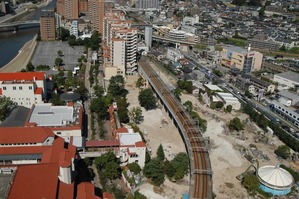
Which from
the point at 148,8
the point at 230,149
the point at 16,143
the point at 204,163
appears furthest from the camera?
the point at 148,8

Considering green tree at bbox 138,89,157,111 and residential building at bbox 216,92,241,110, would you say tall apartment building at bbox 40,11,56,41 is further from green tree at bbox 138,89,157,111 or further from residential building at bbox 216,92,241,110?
residential building at bbox 216,92,241,110

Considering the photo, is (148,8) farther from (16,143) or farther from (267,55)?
(16,143)

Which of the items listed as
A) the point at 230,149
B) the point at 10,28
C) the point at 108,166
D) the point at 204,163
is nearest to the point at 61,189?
the point at 108,166

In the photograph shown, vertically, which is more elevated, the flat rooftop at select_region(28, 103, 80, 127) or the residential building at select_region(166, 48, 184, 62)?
the residential building at select_region(166, 48, 184, 62)

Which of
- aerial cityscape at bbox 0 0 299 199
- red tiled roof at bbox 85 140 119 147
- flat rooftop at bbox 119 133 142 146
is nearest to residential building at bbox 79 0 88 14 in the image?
aerial cityscape at bbox 0 0 299 199

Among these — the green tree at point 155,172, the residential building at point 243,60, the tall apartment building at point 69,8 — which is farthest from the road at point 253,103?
the tall apartment building at point 69,8

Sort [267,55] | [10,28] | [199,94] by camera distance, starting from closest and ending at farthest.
→ [199,94] < [267,55] < [10,28]

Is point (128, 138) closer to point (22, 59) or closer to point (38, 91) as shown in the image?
point (38, 91)
